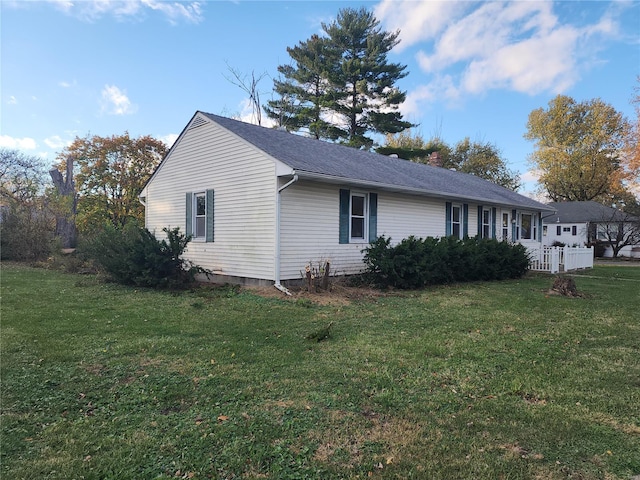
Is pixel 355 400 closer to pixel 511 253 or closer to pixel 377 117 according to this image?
pixel 511 253

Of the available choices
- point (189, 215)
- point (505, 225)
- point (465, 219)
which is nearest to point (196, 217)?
point (189, 215)

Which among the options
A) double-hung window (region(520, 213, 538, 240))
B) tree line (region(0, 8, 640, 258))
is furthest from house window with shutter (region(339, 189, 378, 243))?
tree line (region(0, 8, 640, 258))

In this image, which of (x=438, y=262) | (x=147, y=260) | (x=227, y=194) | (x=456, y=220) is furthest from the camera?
(x=456, y=220)

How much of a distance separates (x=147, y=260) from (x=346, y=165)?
244 inches

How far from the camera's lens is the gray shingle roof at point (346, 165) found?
1029cm

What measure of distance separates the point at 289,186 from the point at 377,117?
67.0ft

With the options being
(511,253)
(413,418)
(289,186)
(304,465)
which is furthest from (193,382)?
(511,253)

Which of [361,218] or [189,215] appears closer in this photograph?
[361,218]

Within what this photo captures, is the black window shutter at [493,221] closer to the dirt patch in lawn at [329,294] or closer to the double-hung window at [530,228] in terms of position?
the double-hung window at [530,228]

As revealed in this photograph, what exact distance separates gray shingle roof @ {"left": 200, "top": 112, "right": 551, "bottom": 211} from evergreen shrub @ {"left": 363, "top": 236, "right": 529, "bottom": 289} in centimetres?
190

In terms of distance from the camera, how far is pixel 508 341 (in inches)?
214

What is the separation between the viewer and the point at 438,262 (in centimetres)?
1101

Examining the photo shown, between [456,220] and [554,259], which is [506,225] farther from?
[456,220]

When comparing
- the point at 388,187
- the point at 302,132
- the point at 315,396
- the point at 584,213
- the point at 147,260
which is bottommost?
the point at 315,396
